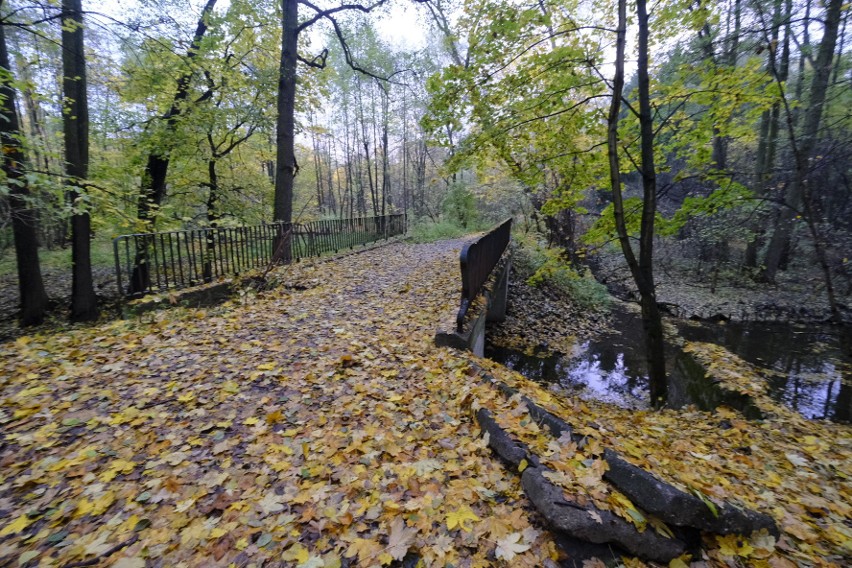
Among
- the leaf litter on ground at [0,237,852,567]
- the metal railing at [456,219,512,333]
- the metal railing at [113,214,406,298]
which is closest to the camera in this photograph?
the leaf litter on ground at [0,237,852,567]

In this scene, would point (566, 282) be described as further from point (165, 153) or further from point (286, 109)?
point (165, 153)

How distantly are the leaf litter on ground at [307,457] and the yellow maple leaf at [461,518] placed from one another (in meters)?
0.01

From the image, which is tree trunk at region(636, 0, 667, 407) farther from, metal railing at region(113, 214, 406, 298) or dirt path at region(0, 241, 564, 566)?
metal railing at region(113, 214, 406, 298)

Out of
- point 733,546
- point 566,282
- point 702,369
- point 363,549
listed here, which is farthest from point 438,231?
point 363,549

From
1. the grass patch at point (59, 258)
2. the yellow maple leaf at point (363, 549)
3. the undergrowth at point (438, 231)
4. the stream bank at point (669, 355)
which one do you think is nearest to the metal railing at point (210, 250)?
the grass patch at point (59, 258)

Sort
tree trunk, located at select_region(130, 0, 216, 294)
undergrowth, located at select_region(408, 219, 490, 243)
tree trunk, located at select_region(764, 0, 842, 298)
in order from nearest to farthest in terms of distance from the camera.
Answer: tree trunk, located at select_region(764, 0, 842, 298) → tree trunk, located at select_region(130, 0, 216, 294) → undergrowth, located at select_region(408, 219, 490, 243)

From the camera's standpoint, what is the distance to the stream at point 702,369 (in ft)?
24.0

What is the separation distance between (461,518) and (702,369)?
8.40 meters

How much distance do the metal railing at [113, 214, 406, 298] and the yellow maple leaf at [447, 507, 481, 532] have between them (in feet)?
19.5

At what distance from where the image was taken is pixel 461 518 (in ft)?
8.09

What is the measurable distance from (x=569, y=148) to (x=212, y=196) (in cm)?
1036

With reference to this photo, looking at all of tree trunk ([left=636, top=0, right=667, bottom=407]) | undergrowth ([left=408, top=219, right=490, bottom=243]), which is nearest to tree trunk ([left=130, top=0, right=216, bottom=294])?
tree trunk ([left=636, top=0, right=667, bottom=407])

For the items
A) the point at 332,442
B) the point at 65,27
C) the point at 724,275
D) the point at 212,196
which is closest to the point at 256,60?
the point at 212,196

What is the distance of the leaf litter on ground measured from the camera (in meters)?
2.26
